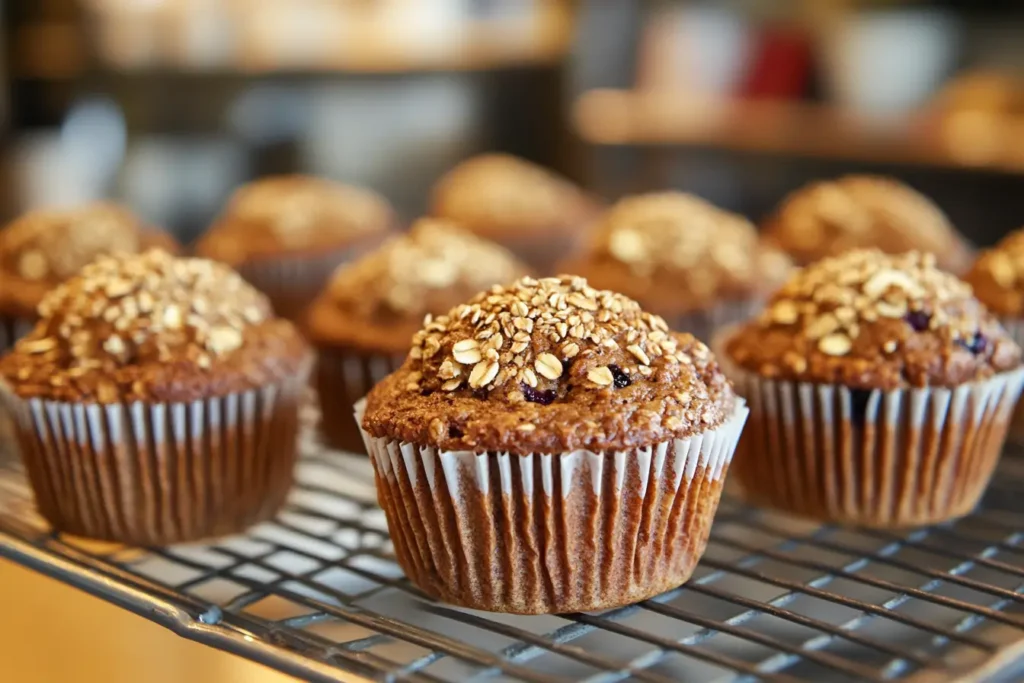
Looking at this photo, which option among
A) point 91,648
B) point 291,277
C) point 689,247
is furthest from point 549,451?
point 291,277

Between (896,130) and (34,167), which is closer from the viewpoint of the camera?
(896,130)

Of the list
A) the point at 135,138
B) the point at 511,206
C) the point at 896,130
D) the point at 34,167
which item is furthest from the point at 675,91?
the point at 34,167

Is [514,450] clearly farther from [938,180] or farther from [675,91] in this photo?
[675,91]

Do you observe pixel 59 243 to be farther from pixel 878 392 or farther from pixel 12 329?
pixel 878 392

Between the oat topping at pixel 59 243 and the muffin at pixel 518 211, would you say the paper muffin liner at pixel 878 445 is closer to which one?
the oat topping at pixel 59 243

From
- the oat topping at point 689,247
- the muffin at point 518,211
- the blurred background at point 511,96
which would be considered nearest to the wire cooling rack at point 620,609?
the oat topping at point 689,247

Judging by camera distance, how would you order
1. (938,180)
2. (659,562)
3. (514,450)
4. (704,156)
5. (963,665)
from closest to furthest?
1. (963,665)
2. (514,450)
3. (659,562)
4. (938,180)
5. (704,156)

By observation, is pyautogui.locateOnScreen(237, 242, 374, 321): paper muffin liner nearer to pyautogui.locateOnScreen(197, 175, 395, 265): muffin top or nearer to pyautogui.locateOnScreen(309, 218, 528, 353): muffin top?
pyautogui.locateOnScreen(197, 175, 395, 265): muffin top
